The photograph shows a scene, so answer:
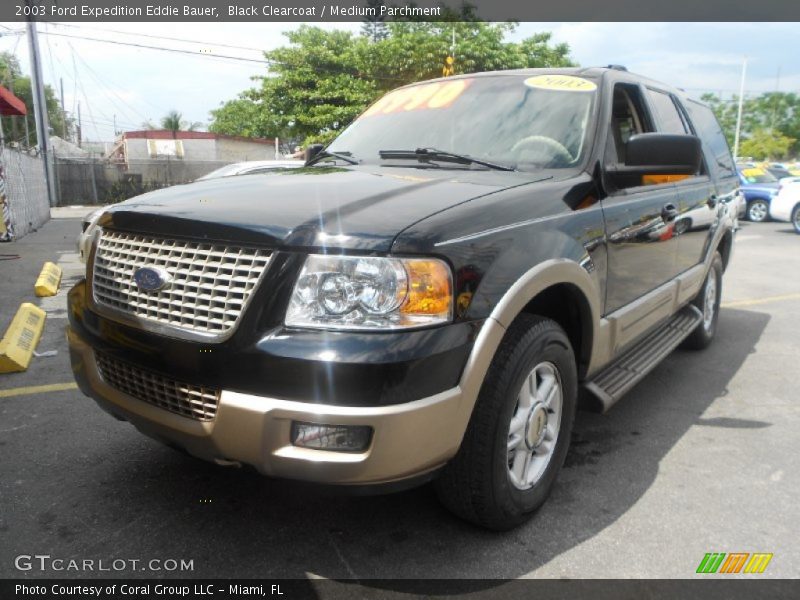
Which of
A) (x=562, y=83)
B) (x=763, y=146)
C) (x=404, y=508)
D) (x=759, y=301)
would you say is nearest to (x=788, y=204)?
(x=759, y=301)

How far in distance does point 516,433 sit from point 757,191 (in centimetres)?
1789

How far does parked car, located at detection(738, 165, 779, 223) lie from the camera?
56.6 feet

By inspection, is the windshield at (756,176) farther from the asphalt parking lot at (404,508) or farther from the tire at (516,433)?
the tire at (516,433)

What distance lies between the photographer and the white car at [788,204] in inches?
578

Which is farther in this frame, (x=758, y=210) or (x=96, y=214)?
(x=758, y=210)

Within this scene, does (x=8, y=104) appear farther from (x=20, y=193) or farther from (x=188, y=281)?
(x=188, y=281)

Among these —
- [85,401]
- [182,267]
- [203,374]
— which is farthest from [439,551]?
[85,401]

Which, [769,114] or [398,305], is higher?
[769,114]

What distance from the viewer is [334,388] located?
186 cm

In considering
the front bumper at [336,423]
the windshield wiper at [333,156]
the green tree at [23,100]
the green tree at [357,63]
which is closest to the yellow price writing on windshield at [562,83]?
the windshield wiper at [333,156]

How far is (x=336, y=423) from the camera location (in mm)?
1868

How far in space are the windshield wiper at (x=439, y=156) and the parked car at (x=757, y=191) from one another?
17012mm

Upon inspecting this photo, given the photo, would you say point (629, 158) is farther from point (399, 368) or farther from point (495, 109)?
point (399, 368)

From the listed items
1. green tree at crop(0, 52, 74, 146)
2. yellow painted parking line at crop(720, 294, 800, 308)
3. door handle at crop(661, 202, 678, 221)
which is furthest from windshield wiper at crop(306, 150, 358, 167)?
green tree at crop(0, 52, 74, 146)
